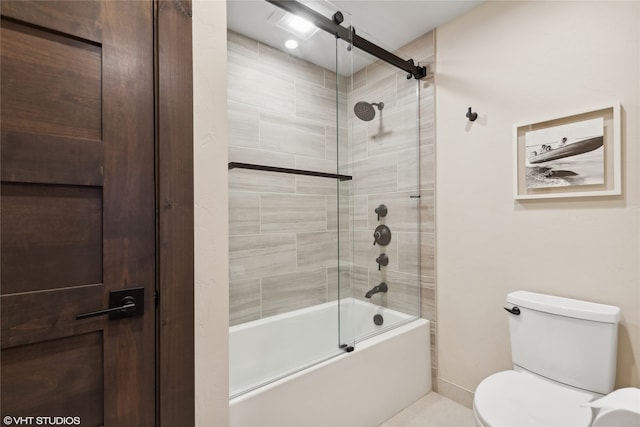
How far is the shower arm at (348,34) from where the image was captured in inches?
65.5

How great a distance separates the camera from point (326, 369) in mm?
1544

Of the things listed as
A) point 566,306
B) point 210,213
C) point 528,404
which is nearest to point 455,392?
point 528,404

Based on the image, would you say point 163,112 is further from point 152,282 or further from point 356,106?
point 356,106

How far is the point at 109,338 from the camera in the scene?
3.15ft

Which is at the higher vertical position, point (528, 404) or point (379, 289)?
point (379, 289)

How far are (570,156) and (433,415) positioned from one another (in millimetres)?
1700

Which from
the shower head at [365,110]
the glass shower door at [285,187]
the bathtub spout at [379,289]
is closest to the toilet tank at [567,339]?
the bathtub spout at [379,289]

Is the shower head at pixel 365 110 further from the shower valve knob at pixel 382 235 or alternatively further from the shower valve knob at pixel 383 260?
the shower valve knob at pixel 383 260

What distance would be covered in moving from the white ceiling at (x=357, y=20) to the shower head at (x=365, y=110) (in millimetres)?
232

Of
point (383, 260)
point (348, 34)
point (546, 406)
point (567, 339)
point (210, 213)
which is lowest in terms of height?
point (546, 406)

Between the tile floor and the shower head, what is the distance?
1.96 m

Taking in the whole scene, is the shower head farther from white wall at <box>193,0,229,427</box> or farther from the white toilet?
the white toilet

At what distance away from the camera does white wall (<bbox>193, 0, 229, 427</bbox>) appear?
1.08 metres

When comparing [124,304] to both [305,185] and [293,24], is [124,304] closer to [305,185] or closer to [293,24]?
[305,185]
